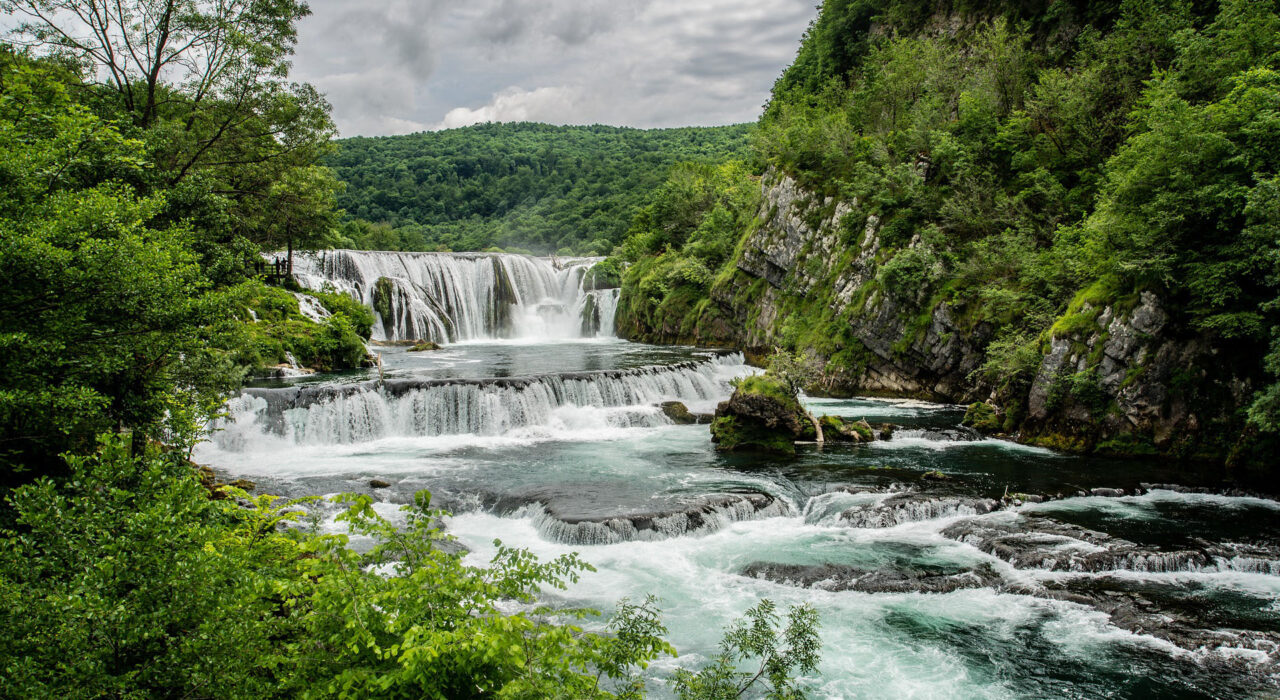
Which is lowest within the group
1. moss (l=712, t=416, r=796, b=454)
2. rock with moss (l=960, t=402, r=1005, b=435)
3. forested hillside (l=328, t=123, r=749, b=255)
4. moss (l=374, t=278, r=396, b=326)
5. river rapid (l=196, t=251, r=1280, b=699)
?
river rapid (l=196, t=251, r=1280, b=699)

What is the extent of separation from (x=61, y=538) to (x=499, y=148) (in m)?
129

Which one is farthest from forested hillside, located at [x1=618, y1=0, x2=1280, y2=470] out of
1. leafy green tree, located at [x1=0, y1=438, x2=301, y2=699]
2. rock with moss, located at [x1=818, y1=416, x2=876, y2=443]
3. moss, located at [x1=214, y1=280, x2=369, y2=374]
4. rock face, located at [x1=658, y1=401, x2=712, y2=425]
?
moss, located at [x1=214, y1=280, x2=369, y2=374]

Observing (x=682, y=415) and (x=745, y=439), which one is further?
(x=682, y=415)

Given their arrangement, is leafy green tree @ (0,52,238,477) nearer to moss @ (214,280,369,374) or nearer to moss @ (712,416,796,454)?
moss @ (712,416,796,454)

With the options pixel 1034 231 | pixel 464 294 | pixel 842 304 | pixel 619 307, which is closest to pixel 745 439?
pixel 842 304

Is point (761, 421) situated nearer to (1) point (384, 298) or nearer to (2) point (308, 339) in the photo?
(2) point (308, 339)

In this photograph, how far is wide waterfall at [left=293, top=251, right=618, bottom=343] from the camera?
133 ft

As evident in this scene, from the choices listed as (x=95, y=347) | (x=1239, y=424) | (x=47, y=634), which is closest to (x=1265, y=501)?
(x=1239, y=424)

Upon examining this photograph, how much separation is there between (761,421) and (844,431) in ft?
8.63

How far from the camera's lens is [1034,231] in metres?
22.1

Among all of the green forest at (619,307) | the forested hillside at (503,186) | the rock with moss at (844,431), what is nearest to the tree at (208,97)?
the green forest at (619,307)

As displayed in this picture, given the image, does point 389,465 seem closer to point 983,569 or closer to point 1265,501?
point 983,569

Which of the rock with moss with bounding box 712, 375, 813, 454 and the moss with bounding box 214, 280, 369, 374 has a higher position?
the moss with bounding box 214, 280, 369, 374

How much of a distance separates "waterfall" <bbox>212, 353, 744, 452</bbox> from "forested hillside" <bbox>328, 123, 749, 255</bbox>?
5248 cm
